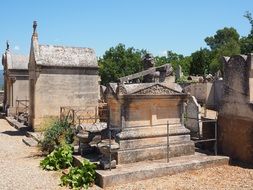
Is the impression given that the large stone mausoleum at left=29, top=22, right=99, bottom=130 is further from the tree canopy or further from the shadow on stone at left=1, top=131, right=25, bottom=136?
the tree canopy

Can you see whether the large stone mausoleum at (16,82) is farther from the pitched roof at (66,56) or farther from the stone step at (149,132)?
the stone step at (149,132)

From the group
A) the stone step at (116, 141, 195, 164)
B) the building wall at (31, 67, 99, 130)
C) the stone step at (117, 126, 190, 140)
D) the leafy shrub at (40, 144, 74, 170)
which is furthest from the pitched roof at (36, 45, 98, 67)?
the stone step at (116, 141, 195, 164)

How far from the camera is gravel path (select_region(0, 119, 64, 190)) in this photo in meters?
8.44

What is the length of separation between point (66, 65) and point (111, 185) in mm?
10685

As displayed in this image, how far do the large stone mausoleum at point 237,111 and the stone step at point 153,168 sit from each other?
1.99 ft

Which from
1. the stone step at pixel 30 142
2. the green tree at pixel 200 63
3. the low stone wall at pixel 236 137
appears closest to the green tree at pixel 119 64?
the green tree at pixel 200 63

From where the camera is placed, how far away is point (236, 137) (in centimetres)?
1026

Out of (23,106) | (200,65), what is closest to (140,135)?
(23,106)

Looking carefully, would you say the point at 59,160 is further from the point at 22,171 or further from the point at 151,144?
the point at 151,144

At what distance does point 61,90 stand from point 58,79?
59cm

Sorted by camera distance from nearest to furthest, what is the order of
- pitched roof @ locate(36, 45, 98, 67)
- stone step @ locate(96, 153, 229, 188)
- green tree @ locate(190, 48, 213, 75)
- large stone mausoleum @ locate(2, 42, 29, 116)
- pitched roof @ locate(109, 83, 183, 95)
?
stone step @ locate(96, 153, 229, 188)
pitched roof @ locate(109, 83, 183, 95)
pitched roof @ locate(36, 45, 98, 67)
large stone mausoleum @ locate(2, 42, 29, 116)
green tree @ locate(190, 48, 213, 75)

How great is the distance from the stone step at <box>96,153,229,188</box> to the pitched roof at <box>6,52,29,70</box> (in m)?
17.1

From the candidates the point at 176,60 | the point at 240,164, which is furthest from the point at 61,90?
the point at 176,60

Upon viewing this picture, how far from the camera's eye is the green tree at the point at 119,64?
162 ft
